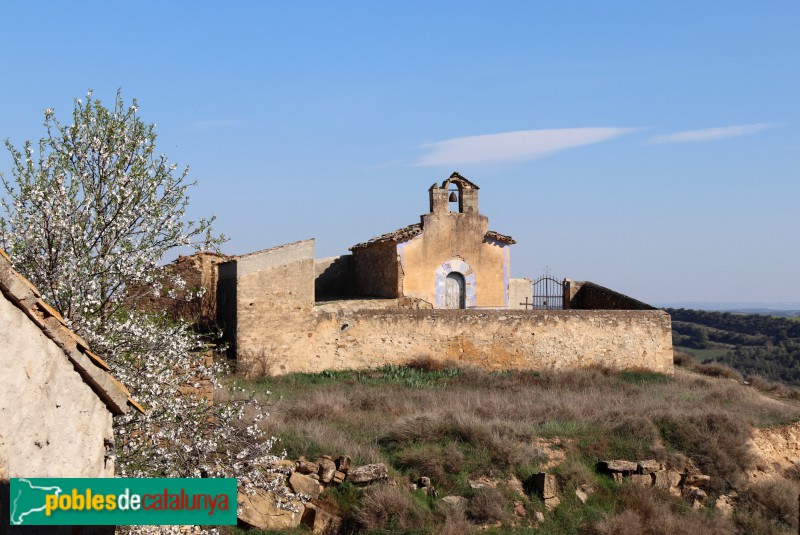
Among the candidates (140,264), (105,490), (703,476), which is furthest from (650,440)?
(105,490)

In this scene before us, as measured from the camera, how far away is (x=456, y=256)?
2944 cm

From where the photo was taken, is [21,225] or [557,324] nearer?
[21,225]

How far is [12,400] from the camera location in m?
6.15

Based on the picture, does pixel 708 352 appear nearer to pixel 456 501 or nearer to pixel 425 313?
pixel 425 313

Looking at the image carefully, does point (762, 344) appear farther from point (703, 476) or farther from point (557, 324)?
point (703, 476)

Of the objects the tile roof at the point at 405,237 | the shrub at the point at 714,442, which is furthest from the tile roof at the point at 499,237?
the shrub at the point at 714,442

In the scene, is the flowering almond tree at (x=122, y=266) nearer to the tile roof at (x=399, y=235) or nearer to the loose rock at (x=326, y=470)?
the loose rock at (x=326, y=470)

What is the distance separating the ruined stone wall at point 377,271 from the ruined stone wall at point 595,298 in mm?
7341

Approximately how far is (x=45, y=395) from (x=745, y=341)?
62956 millimetres

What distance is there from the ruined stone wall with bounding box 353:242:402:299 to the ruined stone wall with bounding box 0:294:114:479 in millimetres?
21068

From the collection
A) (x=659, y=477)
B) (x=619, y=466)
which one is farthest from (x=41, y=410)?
(x=659, y=477)

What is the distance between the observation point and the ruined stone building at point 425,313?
21578 mm

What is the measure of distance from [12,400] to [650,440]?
12221 millimetres

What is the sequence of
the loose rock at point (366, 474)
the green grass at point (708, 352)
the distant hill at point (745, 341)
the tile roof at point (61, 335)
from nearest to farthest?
the tile roof at point (61, 335), the loose rock at point (366, 474), the distant hill at point (745, 341), the green grass at point (708, 352)
